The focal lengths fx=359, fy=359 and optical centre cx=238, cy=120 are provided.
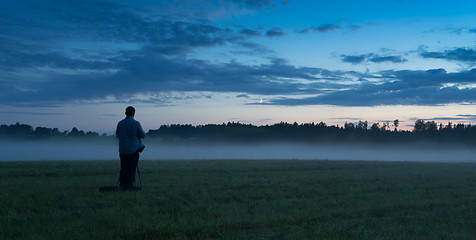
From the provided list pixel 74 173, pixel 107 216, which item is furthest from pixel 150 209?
pixel 74 173

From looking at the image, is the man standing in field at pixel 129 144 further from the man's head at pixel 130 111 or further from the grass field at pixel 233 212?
the grass field at pixel 233 212

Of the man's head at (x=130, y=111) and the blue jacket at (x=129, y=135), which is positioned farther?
the man's head at (x=130, y=111)

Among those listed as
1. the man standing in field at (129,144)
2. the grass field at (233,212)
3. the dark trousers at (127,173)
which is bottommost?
the grass field at (233,212)

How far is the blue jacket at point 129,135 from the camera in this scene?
1292cm

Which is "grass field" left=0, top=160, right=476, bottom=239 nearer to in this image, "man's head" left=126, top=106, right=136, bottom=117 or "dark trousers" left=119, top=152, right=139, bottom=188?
"dark trousers" left=119, top=152, right=139, bottom=188

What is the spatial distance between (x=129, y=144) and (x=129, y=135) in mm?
334

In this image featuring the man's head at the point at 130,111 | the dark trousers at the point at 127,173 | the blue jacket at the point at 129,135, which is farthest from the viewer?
the man's head at the point at 130,111

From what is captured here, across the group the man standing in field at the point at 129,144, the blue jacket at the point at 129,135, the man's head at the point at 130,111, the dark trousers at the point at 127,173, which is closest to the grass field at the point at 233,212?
the dark trousers at the point at 127,173

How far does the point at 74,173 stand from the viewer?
1845cm

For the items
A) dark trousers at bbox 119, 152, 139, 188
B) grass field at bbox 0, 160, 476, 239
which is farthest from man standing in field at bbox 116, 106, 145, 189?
grass field at bbox 0, 160, 476, 239

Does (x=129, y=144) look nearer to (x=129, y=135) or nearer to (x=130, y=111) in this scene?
(x=129, y=135)

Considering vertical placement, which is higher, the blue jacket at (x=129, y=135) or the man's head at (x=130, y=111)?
the man's head at (x=130, y=111)

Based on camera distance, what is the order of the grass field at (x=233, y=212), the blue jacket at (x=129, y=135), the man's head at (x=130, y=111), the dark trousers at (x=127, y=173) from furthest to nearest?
the man's head at (x=130, y=111)
the blue jacket at (x=129, y=135)
the dark trousers at (x=127, y=173)
the grass field at (x=233, y=212)

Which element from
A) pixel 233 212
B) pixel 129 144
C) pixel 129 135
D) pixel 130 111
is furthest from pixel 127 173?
pixel 233 212
